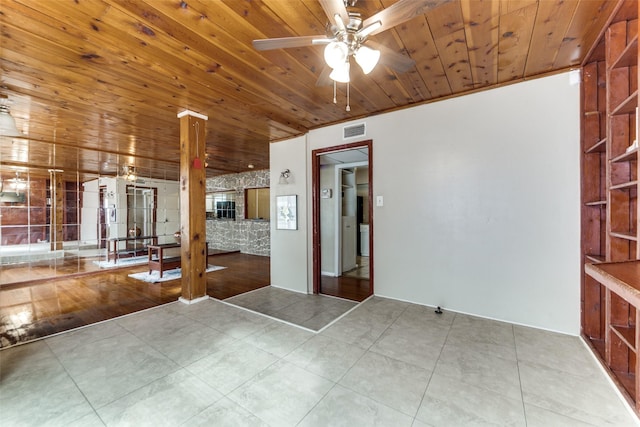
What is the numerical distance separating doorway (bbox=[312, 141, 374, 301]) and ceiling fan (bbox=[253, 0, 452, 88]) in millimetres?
1921

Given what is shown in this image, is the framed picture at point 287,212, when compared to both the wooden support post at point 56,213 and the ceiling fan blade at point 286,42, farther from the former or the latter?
the wooden support post at point 56,213

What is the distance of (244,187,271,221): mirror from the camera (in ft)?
25.7

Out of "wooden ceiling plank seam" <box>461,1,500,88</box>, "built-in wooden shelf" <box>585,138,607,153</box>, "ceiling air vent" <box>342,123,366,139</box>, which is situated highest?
"wooden ceiling plank seam" <box>461,1,500,88</box>

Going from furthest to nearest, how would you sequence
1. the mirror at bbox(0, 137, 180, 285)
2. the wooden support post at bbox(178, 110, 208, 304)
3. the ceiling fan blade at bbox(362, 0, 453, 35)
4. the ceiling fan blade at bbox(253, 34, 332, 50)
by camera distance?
the mirror at bbox(0, 137, 180, 285) < the wooden support post at bbox(178, 110, 208, 304) < the ceiling fan blade at bbox(253, 34, 332, 50) < the ceiling fan blade at bbox(362, 0, 453, 35)

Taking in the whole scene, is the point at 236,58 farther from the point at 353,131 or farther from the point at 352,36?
the point at 353,131

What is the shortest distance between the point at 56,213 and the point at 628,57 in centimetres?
985

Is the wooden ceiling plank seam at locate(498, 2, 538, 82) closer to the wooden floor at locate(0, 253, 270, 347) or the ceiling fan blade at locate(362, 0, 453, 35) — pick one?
the ceiling fan blade at locate(362, 0, 453, 35)

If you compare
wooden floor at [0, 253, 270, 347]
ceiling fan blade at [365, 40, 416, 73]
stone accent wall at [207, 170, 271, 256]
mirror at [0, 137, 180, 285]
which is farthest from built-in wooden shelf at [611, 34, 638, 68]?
mirror at [0, 137, 180, 285]

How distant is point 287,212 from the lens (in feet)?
13.8

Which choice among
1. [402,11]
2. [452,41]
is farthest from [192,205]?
[452,41]

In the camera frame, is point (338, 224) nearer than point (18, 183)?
Yes

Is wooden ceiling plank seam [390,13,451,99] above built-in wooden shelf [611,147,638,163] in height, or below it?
above

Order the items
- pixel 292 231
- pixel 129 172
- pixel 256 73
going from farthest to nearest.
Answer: pixel 129 172 < pixel 292 231 < pixel 256 73

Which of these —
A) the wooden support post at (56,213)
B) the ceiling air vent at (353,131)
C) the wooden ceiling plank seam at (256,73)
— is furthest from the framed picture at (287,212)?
the wooden support post at (56,213)
